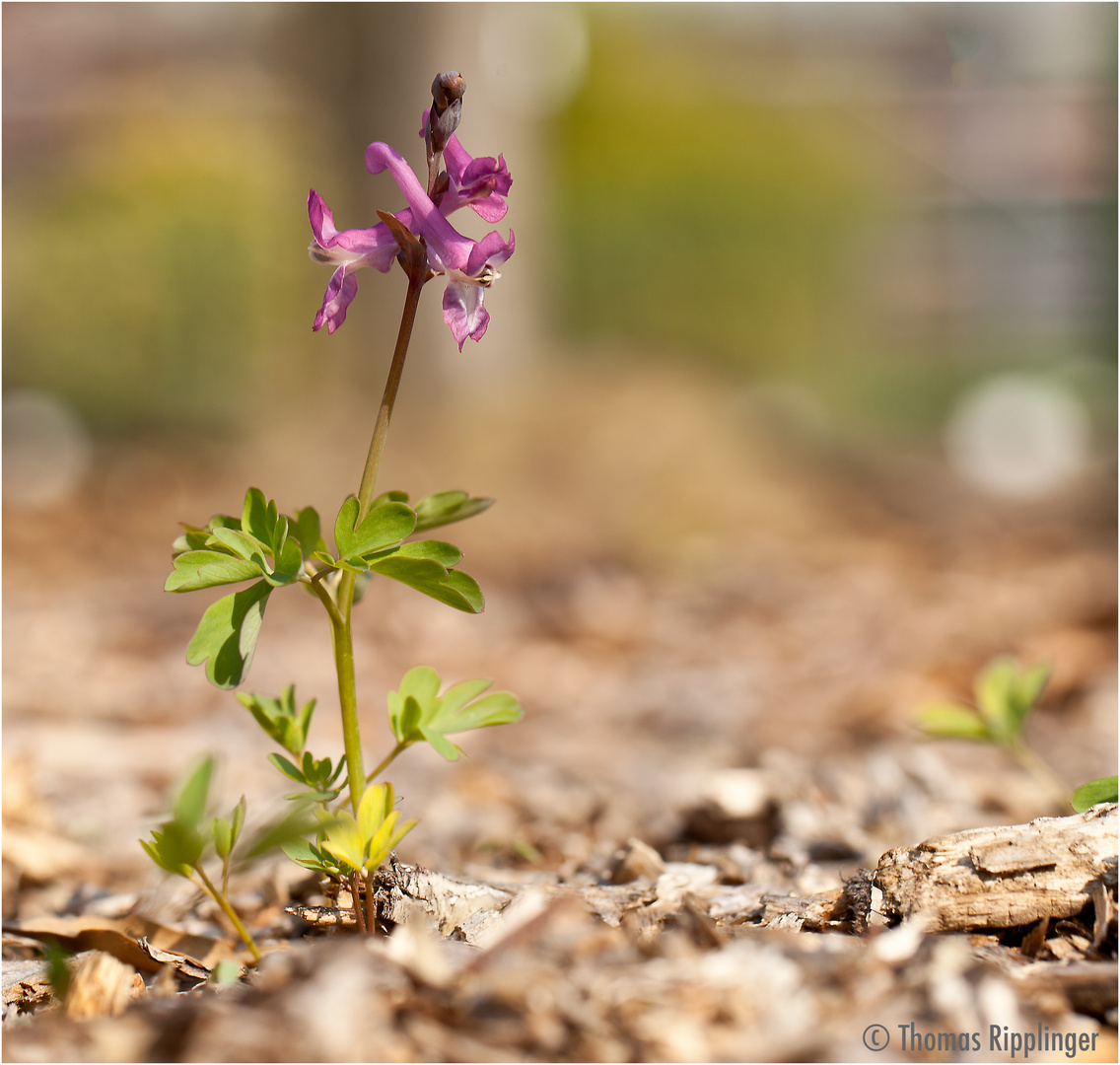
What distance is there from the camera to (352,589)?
1.23 meters

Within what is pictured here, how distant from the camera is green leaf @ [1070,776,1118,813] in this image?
1.32m

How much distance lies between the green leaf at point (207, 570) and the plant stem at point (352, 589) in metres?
0.11

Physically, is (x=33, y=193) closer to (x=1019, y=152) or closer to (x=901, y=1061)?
(x=901, y=1061)

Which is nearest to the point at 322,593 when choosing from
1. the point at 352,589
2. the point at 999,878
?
the point at 352,589

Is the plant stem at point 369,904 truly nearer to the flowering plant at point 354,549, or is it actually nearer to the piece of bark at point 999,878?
the flowering plant at point 354,549

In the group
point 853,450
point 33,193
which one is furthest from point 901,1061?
point 33,193

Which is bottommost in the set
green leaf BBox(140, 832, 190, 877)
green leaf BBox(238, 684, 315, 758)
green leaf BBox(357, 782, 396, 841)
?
green leaf BBox(140, 832, 190, 877)

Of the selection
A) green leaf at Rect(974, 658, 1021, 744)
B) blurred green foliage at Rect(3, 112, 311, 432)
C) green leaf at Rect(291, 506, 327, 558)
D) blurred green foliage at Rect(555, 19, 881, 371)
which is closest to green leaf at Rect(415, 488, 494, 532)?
green leaf at Rect(291, 506, 327, 558)

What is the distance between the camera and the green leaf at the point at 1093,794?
1318mm

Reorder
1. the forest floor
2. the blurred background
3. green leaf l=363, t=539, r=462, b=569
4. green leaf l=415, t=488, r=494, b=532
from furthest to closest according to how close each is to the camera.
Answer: the blurred background, green leaf l=415, t=488, r=494, b=532, green leaf l=363, t=539, r=462, b=569, the forest floor

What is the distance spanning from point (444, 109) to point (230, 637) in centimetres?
67

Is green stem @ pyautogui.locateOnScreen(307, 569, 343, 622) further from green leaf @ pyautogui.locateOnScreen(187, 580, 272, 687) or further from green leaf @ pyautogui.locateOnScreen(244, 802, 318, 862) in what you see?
green leaf @ pyautogui.locateOnScreen(244, 802, 318, 862)

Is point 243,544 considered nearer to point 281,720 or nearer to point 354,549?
point 354,549

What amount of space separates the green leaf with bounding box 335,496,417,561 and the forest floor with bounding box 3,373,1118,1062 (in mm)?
428
